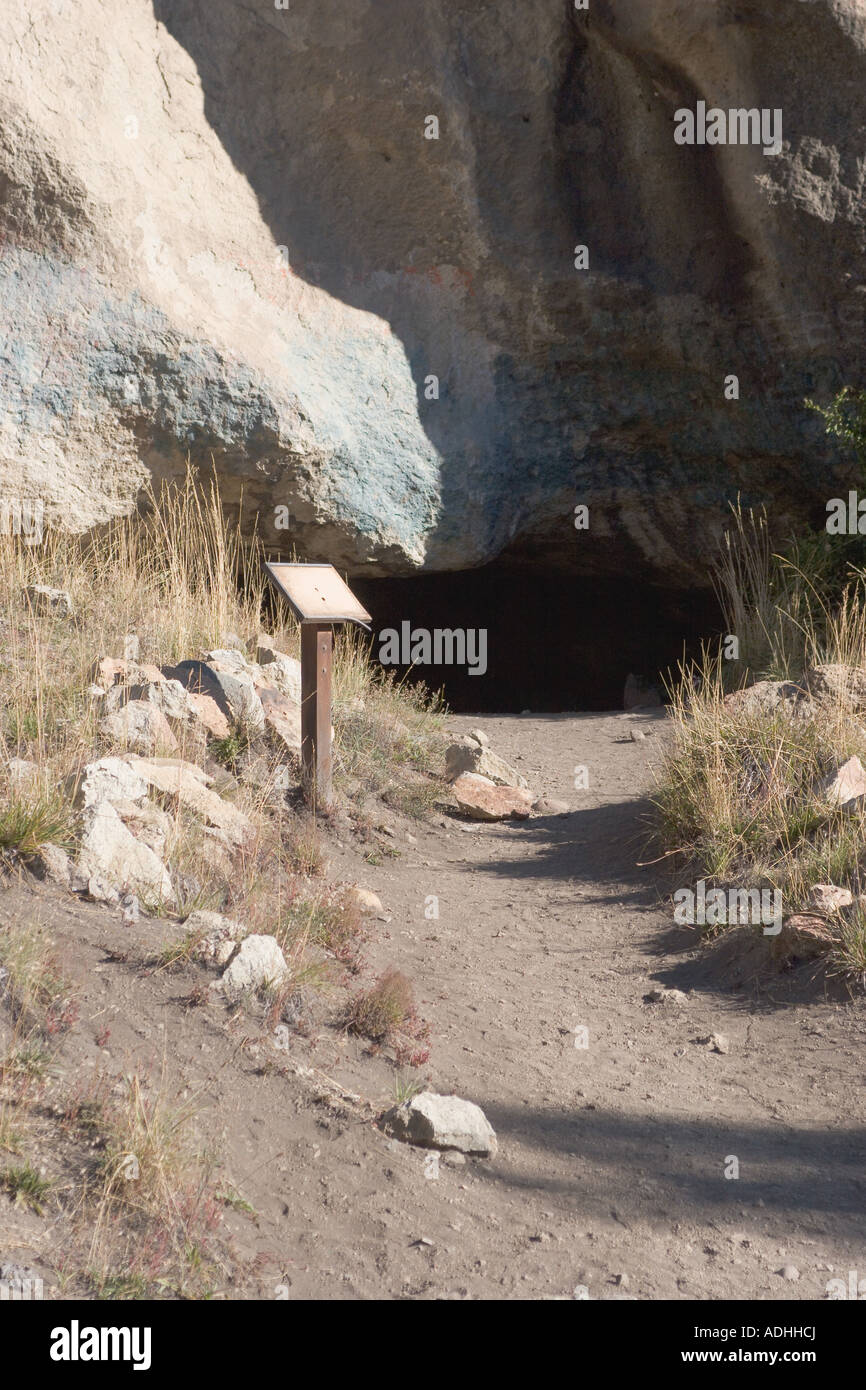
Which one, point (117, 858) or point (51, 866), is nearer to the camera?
point (51, 866)

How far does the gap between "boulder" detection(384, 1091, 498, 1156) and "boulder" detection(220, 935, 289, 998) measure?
65 centimetres

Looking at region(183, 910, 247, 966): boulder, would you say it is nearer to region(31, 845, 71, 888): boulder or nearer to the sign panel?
region(31, 845, 71, 888): boulder

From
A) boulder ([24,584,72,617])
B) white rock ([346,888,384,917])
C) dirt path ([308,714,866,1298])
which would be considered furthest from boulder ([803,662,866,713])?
boulder ([24,584,72,617])

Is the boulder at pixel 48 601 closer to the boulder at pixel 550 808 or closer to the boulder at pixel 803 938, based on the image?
the boulder at pixel 550 808

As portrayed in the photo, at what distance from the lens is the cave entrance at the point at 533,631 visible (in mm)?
11547

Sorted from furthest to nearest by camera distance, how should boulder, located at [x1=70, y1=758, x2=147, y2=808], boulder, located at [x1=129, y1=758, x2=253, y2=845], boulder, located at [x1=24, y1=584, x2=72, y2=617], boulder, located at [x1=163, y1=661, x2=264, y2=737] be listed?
boulder, located at [x1=24, y1=584, x2=72, y2=617] → boulder, located at [x1=163, y1=661, x2=264, y2=737] → boulder, located at [x1=129, y1=758, x2=253, y2=845] → boulder, located at [x1=70, y1=758, x2=147, y2=808]

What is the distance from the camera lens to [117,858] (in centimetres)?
409

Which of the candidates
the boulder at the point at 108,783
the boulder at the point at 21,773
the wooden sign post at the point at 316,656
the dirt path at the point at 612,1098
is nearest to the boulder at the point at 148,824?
the boulder at the point at 108,783

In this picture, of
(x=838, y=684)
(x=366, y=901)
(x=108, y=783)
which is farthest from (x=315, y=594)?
(x=838, y=684)

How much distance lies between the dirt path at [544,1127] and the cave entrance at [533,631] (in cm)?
673

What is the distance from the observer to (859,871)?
458 cm

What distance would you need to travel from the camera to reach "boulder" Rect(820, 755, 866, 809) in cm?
498

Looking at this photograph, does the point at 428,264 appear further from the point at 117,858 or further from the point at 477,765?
the point at 117,858

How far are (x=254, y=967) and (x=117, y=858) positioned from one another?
2.38 feet
